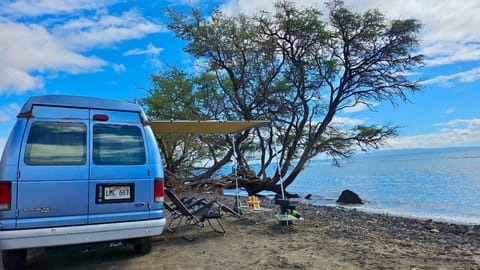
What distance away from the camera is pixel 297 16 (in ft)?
58.0

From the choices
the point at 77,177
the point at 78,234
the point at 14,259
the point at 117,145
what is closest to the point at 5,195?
the point at 77,177

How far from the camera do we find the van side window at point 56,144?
399cm

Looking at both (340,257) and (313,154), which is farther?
(313,154)

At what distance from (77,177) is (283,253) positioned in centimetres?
283

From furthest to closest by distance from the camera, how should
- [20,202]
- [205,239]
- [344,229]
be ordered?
[344,229]
[205,239]
[20,202]

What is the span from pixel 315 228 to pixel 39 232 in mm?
4677

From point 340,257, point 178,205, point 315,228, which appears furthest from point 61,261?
point 315,228

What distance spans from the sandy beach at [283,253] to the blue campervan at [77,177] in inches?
15.6

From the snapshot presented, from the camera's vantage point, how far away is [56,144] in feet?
13.6

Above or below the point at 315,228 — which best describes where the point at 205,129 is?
above

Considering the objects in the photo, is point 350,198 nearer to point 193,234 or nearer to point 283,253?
point 193,234

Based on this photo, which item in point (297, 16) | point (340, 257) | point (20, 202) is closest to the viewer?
point (20, 202)

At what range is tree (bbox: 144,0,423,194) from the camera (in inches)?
701

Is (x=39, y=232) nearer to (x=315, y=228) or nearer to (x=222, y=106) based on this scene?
(x=315, y=228)
